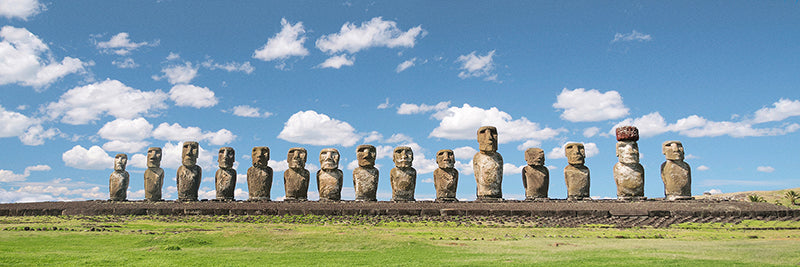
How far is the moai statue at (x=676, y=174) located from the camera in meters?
21.6

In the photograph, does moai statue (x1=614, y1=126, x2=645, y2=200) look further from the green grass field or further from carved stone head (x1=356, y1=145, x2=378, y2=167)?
the green grass field

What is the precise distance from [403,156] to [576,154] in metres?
6.72

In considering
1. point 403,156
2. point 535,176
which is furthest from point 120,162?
point 535,176

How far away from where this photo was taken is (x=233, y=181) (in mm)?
23312

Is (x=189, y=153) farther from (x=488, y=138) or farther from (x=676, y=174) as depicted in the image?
(x=676, y=174)

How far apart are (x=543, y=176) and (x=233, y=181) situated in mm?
12309

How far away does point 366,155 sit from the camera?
72.4 feet

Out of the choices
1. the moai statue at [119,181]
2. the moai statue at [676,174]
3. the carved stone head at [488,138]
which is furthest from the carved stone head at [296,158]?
the moai statue at [676,174]

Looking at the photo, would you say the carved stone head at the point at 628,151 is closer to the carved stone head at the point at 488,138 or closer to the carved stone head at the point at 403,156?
the carved stone head at the point at 488,138

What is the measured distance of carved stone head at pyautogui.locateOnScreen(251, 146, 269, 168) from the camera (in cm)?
2300

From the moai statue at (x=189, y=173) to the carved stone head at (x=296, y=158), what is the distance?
13.7ft

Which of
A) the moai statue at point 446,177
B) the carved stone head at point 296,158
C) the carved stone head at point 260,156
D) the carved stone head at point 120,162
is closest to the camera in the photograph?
the moai statue at point 446,177

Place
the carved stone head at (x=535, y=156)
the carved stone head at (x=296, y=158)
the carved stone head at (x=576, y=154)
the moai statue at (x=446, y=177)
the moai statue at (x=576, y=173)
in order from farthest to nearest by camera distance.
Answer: the carved stone head at (x=296, y=158) → the carved stone head at (x=576, y=154) → the carved stone head at (x=535, y=156) → the moai statue at (x=576, y=173) → the moai statue at (x=446, y=177)

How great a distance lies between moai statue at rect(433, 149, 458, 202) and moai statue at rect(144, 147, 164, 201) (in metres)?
11.7
